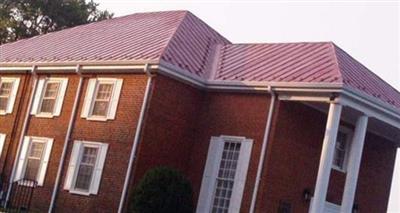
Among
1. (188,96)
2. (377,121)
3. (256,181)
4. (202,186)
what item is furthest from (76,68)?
(377,121)

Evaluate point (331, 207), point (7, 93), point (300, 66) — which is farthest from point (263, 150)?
point (7, 93)

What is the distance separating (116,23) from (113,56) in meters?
6.03

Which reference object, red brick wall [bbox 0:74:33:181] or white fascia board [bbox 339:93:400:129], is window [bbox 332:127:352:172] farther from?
red brick wall [bbox 0:74:33:181]

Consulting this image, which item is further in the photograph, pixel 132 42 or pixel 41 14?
pixel 41 14

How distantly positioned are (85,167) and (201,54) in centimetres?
569

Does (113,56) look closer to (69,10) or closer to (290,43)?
(290,43)

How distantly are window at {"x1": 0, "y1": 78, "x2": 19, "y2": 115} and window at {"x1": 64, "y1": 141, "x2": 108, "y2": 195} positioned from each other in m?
4.77

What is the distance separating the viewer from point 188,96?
22.7 meters

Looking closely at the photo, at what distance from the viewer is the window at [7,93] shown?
2688 cm

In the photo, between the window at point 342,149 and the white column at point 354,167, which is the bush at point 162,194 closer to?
the white column at point 354,167

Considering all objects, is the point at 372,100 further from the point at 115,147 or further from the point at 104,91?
the point at 104,91

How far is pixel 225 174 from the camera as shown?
22.1 meters

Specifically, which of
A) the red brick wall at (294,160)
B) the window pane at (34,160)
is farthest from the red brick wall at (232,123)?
the window pane at (34,160)

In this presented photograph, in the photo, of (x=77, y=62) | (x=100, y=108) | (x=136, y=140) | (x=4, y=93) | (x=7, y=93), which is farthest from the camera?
(x=4, y=93)
